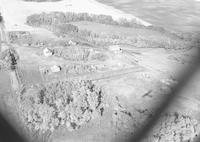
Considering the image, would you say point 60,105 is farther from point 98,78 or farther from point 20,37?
point 20,37

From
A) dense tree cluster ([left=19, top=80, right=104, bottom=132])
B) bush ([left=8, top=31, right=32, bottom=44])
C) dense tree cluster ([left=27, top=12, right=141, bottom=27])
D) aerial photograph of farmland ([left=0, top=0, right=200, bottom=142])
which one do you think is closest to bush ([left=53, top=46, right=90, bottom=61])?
aerial photograph of farmland ([left=0, top=0, right=200, bottom=142])

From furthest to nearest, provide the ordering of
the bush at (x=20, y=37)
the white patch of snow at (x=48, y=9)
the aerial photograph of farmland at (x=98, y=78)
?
the white patch of snow at (x=48, y=9), the bush at (x=20, y=37), the aerial photograph of farmland at (x=98, y=78)

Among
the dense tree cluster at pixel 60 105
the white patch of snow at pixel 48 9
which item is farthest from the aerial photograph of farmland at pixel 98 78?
the white patch of snow at pixel 48 9

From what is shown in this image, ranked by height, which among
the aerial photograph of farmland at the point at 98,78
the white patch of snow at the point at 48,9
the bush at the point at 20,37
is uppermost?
the white patch of snow at the point at 48,9

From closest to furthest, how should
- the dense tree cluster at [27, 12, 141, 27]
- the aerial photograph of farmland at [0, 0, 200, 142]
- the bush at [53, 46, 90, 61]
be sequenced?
the aerial photograph of farmland at [0, 0, 200, 142] → the bush at [53, 46, 90, 61] → the dense tree cluster at [27, 12, 141, 27]

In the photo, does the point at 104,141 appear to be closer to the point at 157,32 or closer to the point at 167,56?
the point at 167,56

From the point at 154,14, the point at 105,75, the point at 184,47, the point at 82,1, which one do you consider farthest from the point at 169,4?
the point at 105,75

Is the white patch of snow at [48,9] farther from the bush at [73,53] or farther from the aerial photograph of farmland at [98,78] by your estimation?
the bush at [73,53]

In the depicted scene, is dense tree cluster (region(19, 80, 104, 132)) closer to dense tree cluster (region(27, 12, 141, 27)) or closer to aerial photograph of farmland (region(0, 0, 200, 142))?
aerial photograph of farmland (region(0, 0, 200, 142))

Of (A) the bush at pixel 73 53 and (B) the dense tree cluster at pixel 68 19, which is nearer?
(A) the bush at pixel 73 53
